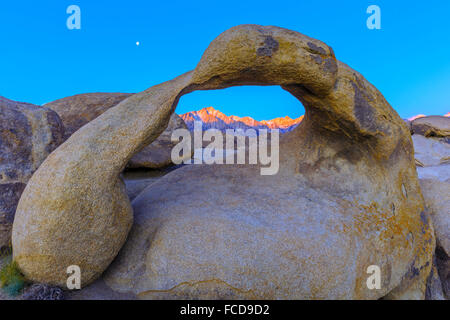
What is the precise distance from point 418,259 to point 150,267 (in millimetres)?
3553

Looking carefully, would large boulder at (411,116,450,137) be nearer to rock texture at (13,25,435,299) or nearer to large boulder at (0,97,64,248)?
rock texture at (13,25,435,299)

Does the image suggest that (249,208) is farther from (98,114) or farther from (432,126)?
(432,126)

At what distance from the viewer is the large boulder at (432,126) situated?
14562 millimetres

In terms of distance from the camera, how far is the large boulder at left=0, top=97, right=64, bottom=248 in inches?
115

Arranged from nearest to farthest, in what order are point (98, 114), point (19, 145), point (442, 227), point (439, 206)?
point (19, 145) → point (442, 227) → point (439, 206) → point (98, 114)

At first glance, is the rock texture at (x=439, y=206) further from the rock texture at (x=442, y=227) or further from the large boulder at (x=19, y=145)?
the large boulder at (x=19, y=145)

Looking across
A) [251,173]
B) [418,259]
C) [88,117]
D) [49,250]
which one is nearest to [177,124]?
[88,117]

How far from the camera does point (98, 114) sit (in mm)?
5559

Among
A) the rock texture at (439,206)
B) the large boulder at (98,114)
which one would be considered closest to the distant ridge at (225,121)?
the large boulder at (98,114)

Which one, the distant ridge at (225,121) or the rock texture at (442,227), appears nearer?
the rock texture at (442,227)

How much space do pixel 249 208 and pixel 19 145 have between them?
9.33ft

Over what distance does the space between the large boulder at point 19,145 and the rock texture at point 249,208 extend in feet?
2.00

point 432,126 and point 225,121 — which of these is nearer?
point 432,126

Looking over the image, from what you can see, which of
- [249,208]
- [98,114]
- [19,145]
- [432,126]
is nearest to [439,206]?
[249,208]
